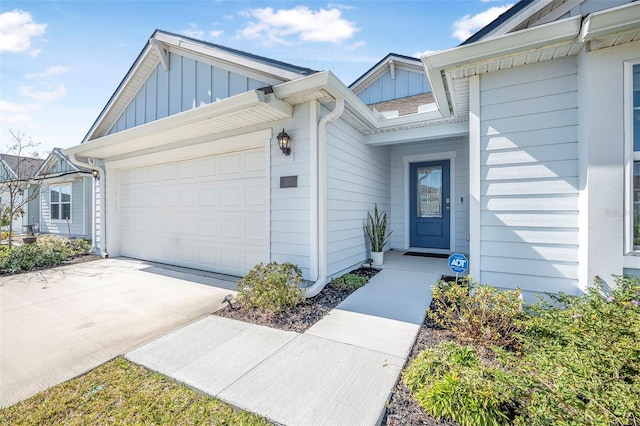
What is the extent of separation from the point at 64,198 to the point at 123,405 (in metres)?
14.0

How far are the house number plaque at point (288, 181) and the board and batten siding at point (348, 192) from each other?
1.67 ft

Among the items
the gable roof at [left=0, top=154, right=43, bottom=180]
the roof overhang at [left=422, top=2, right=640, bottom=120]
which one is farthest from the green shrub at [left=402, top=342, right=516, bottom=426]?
the gable roof at [left=0, top=154, right=43, bottom=180]

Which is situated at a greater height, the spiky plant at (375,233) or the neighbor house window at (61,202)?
the neighbor house window at (61,202)

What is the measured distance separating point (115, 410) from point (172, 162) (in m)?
5.23

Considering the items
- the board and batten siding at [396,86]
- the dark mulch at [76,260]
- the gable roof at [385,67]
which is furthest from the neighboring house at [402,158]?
the gable roof at [385,67]

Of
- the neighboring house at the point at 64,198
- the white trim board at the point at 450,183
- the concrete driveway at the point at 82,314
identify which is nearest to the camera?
the concrete driveway at the point at 82,314

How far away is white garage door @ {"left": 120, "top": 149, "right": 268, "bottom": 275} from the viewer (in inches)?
195

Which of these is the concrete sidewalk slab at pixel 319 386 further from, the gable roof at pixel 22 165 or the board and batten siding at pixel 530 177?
the gable roof at pixel 22 165

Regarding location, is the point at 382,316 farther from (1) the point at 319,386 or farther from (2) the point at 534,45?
(2) the point at 534,45

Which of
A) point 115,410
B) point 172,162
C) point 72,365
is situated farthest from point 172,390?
point 172,162

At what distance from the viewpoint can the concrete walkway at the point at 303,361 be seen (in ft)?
6.07

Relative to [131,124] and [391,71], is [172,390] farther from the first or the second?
[391,71]

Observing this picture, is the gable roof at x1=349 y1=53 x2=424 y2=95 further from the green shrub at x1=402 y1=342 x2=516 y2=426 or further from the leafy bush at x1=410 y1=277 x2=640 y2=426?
the green shrub at x1=402 y1=342 x2=516 y2=426

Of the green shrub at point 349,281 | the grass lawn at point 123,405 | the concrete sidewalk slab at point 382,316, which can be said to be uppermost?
the green shrub at point 349,281
